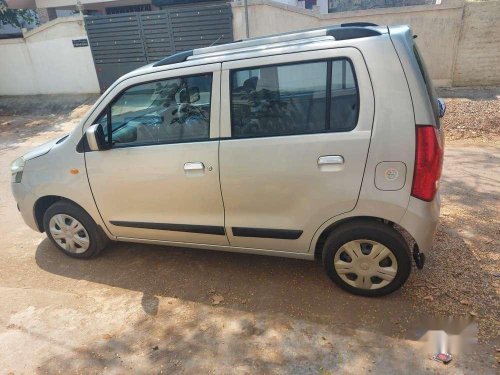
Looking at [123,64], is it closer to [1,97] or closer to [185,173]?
[1,97]

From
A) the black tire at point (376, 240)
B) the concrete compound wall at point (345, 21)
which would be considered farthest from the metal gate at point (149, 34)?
the black tire at point (376, 240)

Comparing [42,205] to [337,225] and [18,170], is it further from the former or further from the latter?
[337,225]

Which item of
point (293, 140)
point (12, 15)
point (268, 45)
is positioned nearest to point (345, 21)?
point (268, 45)

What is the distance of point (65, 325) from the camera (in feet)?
9.78

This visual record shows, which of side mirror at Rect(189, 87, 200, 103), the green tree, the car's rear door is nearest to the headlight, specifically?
side mirror at Rect(189, 87, 200, 103)

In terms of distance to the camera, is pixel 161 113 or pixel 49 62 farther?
pixel 49 62

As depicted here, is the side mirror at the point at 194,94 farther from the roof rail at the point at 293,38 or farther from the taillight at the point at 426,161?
the taillight at the point at 426,161

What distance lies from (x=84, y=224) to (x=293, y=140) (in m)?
2.26

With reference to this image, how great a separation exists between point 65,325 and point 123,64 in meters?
10.8

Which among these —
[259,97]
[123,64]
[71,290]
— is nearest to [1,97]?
[123,64]

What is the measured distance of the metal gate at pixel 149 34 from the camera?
1090 centimetres

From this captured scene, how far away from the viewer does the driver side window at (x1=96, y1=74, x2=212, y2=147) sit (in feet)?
9.82

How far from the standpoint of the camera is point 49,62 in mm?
12914

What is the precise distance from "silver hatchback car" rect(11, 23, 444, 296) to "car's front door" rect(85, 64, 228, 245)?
11mm
